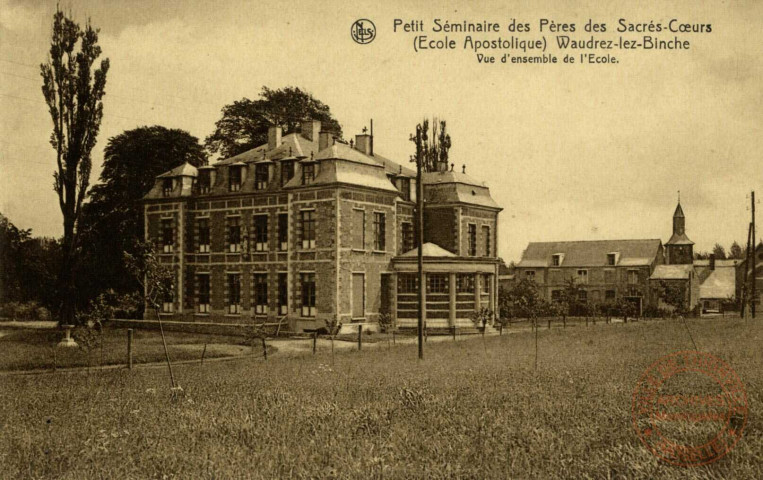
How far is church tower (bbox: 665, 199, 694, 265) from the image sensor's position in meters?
62.3

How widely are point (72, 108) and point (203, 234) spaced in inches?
558

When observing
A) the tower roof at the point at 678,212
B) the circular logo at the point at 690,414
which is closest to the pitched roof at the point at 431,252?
the circular logo at the point at 690,414

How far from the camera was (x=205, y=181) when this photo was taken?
35.4 metres

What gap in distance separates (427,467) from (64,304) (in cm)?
2071

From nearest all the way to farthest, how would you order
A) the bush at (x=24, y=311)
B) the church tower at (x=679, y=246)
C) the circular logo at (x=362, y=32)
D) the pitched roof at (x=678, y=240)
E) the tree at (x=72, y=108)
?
the circular logo at (x=362, y=32), the tree at (x=72, y=108), the bush at (x=24, y=311), the church tower at (x=679, y=246), the pitched roof at (x=678, y=240)

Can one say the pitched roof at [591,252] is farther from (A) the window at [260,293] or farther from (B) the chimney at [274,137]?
(A) the window at [260,293]

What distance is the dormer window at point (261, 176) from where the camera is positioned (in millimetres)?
33300

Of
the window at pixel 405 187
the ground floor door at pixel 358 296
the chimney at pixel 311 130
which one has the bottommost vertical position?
the ground floor door at pixel 358 296

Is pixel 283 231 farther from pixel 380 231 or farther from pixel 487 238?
pixel 487 238

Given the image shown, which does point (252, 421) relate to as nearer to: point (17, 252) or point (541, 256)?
point (17, 252)

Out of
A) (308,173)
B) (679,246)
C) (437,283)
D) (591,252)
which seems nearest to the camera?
(308,173)

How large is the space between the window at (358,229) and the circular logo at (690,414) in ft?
62.8

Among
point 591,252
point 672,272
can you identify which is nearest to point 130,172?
point 591,252

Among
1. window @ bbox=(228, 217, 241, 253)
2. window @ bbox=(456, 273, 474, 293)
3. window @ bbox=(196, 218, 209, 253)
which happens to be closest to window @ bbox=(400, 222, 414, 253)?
window @ bbox=(456, 273, 474, 293)
